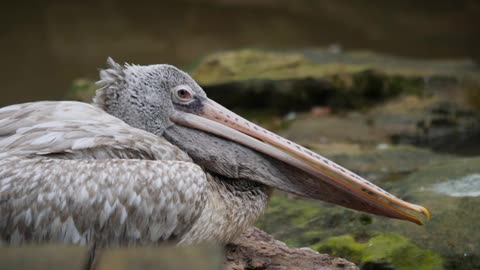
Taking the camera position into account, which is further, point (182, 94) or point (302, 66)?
point (302, 66)

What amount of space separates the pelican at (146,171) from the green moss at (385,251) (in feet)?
1.31

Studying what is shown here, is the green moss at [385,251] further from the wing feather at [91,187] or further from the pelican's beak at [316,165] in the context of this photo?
the wing feather at [91,187]

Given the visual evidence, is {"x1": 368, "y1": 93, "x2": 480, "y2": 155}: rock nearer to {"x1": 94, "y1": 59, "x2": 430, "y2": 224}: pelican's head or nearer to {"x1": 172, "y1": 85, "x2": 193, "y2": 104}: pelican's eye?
{"x1": 94, "y1": 59, "x2": 430, "y2": 224}: pelican's head

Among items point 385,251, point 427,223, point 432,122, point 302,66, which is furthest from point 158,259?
point 302,66

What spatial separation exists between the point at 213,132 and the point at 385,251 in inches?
45.1

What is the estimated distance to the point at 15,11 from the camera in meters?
13.3

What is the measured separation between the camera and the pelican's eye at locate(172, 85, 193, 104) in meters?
4.45

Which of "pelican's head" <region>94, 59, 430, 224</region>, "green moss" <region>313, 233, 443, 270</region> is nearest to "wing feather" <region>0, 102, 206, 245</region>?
"pelican's head" <region>94, 59, 430, 224</region>

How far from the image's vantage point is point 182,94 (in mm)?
4465

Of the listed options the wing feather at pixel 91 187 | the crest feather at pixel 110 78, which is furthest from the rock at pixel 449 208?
the crest feather at pixel 110 78

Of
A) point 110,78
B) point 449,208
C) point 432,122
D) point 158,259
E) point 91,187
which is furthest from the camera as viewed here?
point 432,122

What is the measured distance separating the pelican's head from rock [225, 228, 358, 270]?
30cm

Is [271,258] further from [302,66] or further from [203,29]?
[203,29]

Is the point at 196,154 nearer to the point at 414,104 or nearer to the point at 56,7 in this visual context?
the point at 414,104
